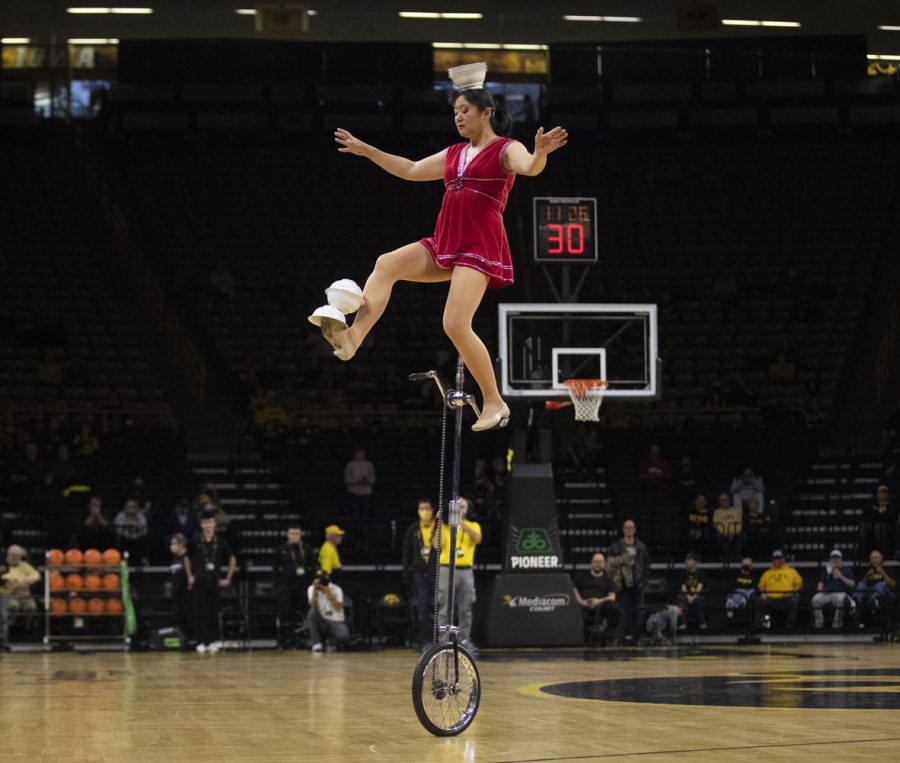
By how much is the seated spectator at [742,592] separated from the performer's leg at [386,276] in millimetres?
12363

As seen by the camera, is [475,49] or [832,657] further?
[475,49]

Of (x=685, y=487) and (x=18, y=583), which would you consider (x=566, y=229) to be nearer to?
(x=685, y=487)

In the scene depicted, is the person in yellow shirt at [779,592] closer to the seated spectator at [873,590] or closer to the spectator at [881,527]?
the seated spectator at [873,590]

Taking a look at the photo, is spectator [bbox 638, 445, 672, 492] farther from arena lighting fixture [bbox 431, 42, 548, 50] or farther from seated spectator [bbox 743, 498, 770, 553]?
arena lighting fixture [bbox 431, 42, 548, 50]

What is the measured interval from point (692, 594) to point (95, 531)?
7.55 m

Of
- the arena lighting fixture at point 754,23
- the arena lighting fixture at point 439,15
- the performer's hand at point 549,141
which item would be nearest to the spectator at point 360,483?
the arena lighting fixture at point 439,15

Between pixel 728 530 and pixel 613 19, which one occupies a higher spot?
pixel 613 19

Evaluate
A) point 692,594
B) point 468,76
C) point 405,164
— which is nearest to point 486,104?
point 468,76

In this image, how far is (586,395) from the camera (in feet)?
50.4

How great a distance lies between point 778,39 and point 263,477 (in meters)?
13.5

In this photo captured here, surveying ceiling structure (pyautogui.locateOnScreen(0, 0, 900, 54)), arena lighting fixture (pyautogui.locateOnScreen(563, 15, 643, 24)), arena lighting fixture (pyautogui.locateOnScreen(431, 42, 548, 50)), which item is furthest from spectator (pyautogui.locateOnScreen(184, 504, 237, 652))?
arena lighting fixture (pyautogui.locateOnScreen(563, 15, 643, 24))

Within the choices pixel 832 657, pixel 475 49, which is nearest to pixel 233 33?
pixel 475 49

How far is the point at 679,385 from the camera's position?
23.6 m

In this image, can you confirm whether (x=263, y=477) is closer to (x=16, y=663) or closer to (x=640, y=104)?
(x=16, y=663)
